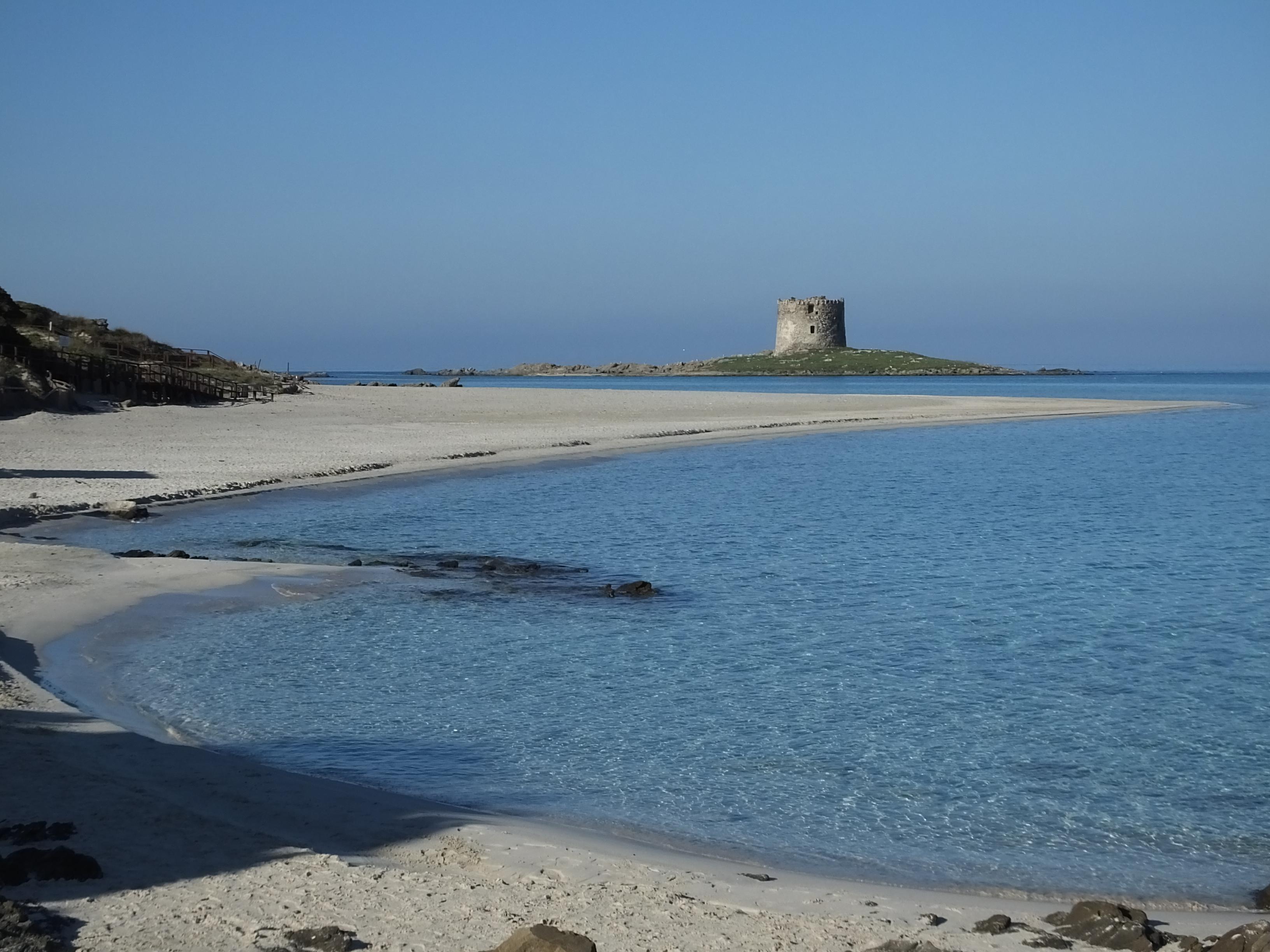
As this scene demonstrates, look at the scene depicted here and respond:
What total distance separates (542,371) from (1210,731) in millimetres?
175060

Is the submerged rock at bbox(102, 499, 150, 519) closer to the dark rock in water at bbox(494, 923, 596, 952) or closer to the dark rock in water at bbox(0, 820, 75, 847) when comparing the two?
the dark rock in water at bbox(0, 820, 75, 847)

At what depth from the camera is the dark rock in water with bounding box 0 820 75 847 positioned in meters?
5.62

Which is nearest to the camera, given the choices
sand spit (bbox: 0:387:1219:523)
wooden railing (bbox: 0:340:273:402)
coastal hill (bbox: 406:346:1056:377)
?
sand spit (bbox: 0:387:1219:523)

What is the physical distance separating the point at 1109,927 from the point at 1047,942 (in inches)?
12.2

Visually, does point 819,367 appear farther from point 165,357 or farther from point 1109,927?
point 1109,927

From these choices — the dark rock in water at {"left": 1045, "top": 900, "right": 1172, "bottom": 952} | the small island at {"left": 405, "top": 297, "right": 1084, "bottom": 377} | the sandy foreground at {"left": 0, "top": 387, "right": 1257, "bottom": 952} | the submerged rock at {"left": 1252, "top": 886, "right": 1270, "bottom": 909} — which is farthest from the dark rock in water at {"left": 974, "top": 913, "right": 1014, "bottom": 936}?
the small island at {"left": 405, "top": 297, "right": 1084, "bottom": 377}

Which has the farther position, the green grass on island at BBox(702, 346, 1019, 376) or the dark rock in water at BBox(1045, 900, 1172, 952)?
the green grass on island at BBox(702, 346, 1019, 376)

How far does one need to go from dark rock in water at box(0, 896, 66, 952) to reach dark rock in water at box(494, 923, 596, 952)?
1624mm

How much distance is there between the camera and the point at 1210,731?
9125 mm

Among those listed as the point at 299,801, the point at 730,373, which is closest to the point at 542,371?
the point at 730,373

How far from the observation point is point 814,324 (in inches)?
6102

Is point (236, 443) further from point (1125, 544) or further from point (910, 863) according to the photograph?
point (910, 863)

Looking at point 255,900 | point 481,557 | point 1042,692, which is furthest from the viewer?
point 481,557

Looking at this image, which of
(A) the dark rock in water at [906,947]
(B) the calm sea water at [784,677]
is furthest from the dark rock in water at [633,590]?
(A) the dark rock in water at [906,947]
